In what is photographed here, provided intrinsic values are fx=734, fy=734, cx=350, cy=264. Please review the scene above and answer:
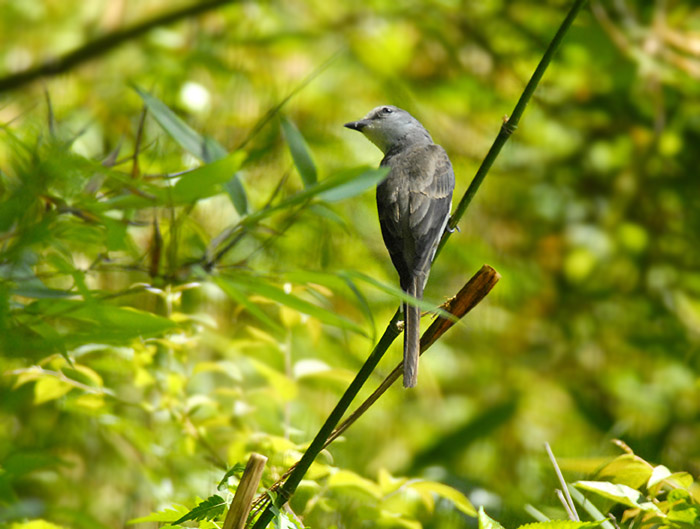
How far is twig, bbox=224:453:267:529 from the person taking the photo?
0.45 metres

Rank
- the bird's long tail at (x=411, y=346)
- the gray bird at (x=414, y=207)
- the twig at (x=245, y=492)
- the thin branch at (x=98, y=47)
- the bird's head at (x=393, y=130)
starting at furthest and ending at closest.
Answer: the thin branch at (x=98, y=47), the bird's head at (x=393, y=130), the gray bird at (x=414, y=207), the bird's long tail at (x=411, y=346), the twig at (x=245, y=492)

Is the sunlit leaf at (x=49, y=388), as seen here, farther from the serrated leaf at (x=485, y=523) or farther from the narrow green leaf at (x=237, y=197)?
the serrated leaf at (x=485, y=523)

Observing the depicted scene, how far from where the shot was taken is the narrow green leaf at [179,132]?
586 millimetres

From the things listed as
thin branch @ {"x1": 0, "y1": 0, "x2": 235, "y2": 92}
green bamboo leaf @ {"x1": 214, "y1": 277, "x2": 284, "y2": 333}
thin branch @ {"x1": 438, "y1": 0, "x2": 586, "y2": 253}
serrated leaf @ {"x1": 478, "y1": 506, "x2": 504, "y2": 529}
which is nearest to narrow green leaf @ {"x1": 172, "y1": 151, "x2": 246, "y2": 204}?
green bamboo leaf @ {"x1": 214, "y1": 277, "x2": 284, "y2": 333}

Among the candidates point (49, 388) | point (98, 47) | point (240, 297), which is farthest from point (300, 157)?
point (98, 47)

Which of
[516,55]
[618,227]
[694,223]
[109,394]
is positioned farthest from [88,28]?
[694,223]

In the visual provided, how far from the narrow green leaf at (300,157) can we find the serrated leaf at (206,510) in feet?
0.84

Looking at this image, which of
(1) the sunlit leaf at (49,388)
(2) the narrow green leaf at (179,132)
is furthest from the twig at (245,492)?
(1) the sunlit leaf at (49,388)

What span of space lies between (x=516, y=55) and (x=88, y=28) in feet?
4.04

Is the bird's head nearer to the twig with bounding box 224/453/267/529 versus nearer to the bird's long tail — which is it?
the bird's long tail

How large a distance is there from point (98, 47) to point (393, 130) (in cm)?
106

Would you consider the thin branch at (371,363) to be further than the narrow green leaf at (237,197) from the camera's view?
No

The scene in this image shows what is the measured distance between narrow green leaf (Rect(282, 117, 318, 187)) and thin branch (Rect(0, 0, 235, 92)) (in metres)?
1.29

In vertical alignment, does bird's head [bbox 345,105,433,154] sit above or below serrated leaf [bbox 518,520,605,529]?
above
